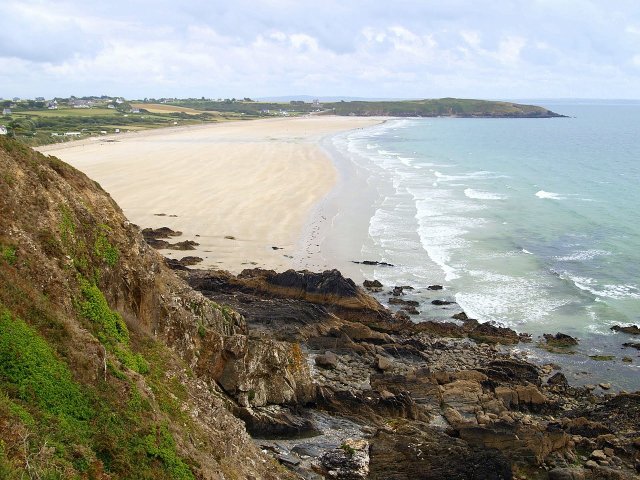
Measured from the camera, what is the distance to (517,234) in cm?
4462

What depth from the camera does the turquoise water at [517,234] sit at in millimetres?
31562

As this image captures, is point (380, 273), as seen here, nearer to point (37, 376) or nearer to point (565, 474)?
point (565, 474)

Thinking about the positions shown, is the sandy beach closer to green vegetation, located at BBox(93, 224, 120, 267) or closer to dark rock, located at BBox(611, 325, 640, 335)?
dark rock, located at BBox(611, 325, 640, 335)

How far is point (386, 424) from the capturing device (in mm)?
18281

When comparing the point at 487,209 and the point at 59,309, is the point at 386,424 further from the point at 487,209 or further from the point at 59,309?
the point at 487,209

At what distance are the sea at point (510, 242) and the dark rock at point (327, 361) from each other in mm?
7328

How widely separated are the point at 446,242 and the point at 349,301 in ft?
51.8

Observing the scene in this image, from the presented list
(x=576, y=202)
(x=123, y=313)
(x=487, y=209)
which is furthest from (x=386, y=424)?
(x=576, y=202)

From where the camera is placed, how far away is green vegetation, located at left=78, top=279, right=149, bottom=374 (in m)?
11.8

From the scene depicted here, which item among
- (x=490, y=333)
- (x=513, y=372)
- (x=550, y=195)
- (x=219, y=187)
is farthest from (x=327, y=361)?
(x=550, y=195)

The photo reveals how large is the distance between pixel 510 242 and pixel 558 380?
65.4ft

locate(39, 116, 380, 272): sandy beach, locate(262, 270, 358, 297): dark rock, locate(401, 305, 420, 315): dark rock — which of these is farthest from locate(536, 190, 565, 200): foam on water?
locate(262, 270, 358, 297): dark rock

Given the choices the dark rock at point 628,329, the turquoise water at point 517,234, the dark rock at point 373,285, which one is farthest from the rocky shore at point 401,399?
the turquoise water at point 517,234

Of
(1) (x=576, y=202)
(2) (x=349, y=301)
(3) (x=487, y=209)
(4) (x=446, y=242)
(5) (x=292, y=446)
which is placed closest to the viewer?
(5) (x=292, y=446)
